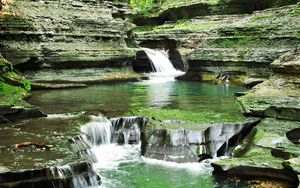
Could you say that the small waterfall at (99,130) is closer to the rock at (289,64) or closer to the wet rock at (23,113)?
the wet rock at (23,113)

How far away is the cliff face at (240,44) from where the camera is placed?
2025cm

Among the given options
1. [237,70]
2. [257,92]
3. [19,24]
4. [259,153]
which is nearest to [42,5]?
[19,24]

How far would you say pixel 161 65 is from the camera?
1011 inches

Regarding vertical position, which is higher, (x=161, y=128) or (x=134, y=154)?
(x=161, y=128)

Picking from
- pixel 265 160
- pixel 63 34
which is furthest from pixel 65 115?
pixel 63 34

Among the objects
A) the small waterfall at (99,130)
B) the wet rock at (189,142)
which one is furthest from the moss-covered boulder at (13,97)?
the wet rock at (189,142)

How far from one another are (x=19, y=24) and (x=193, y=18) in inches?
667

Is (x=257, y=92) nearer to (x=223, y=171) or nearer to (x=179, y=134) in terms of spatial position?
(x=179, y=134)

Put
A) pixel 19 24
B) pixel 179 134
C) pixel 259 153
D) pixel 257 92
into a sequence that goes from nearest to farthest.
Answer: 1. pixel 259 153
2. pixel 179 134
3. pixel 257 92
4. pixel 19 24

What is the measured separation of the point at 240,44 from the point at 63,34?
31.2 feet

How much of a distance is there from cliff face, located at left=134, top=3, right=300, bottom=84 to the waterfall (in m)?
1.20

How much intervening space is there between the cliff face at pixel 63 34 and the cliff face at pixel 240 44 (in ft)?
13.0

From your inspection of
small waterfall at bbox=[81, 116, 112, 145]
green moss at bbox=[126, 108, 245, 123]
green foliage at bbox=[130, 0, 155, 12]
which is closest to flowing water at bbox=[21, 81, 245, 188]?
small waterfall at bbox=[81, 116, 112, 145]

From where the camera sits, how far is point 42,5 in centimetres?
2056
